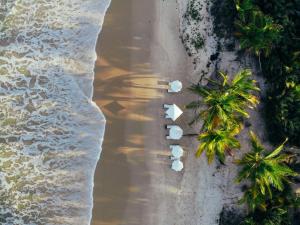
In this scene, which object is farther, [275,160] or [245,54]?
[245,54]

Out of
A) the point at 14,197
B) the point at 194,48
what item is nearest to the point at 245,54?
the point at 194,48

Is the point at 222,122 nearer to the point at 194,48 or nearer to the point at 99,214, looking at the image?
the point at 194,48

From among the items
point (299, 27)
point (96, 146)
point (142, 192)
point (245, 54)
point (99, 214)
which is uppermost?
point (299, 27)

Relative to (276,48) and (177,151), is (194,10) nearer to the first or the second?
(276,48)

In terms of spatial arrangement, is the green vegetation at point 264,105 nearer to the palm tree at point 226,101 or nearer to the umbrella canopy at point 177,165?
the palm tree at point 226,101

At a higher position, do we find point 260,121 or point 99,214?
point 260,121

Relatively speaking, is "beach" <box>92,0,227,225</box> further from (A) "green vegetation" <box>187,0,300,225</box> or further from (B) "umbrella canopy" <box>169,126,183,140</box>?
(A) "green vegetation" <box>187,0,300,225</box>
